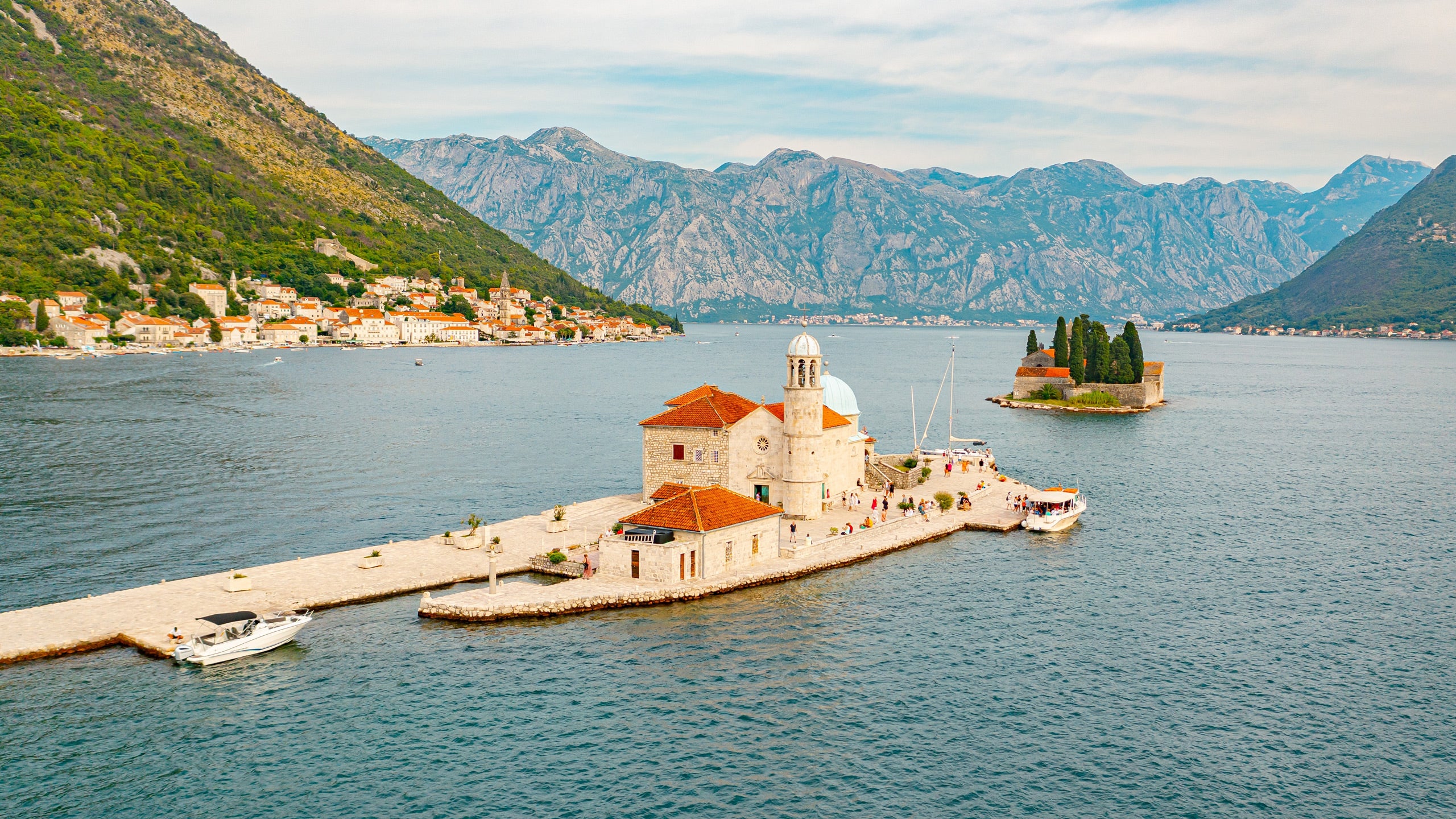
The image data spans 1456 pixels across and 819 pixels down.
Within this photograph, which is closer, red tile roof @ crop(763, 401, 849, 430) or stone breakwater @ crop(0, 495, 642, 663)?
stone breakwater @ crop(0, 495, 642, 663)

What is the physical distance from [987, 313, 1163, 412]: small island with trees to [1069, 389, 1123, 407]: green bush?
3.0 inches

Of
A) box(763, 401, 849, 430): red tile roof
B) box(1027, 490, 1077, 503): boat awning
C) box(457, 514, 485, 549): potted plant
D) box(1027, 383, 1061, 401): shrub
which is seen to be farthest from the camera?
box(1027, 383, 1061, 401): shrub

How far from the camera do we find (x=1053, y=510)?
58.1 metres

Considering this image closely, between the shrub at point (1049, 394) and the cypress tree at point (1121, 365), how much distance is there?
23.7ft

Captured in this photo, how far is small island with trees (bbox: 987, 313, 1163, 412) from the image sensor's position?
412 feet

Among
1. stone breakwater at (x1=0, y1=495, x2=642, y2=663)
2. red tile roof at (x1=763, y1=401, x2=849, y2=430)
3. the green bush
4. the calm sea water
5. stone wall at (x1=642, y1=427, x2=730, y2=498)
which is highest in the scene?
red tile roof at (x1=763, y1=401, x2=849, y2=430)

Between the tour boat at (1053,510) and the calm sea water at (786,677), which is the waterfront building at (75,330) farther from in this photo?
the tour boat at (1053,510)

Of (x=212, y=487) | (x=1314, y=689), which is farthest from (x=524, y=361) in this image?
(x=1314, y=689)

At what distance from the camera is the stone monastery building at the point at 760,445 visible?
53.0 metres

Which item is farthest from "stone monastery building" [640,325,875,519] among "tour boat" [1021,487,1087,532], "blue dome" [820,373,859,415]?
"tour boat" [1021,487,1087,532]

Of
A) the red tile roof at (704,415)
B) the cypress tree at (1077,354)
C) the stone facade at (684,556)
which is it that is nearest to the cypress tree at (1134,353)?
the cypress tree at (1077,354)

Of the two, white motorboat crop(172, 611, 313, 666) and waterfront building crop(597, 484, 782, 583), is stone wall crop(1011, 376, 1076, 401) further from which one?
white motorboat crop(172, 611, 313, 666)

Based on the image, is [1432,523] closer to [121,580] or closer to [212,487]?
[121,580]

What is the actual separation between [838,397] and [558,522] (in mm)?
19646
